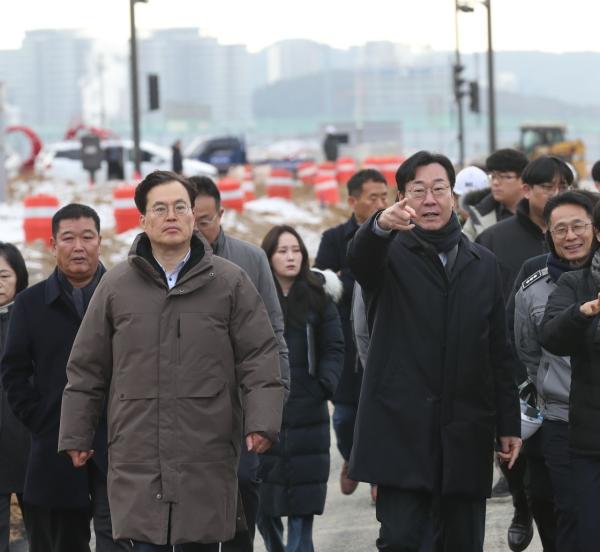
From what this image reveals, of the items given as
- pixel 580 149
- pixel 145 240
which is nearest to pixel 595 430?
pixel 145 240

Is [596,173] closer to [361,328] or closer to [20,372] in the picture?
[361,328]

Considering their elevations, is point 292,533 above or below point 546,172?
below

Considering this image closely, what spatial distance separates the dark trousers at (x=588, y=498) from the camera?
6.19m

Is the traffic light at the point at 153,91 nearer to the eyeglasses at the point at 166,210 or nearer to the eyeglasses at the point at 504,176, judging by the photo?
the eyeglasses at the point at 504,176

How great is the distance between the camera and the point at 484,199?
32.6 ft

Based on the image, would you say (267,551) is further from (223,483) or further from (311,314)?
(223,483)

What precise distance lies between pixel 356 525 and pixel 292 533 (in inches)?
49.4

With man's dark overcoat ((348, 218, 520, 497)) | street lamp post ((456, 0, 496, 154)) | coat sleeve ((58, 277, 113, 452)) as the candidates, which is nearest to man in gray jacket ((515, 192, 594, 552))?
man's dark overcoat ((348, 218, 520, 497))

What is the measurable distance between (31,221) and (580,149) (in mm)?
40152

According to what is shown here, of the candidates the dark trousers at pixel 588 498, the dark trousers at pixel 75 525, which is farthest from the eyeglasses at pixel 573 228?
the dark trousers at pixel 75 525

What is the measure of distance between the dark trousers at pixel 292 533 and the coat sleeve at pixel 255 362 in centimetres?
226

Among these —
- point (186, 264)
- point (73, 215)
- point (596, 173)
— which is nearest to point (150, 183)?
point (186, 264)

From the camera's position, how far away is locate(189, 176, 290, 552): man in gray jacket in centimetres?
736

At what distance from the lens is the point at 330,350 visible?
8.32 m
